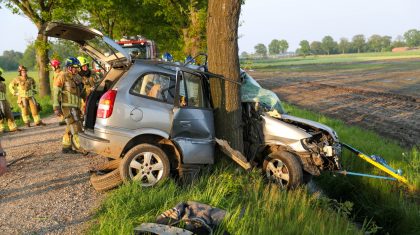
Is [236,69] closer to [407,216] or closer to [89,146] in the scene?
[89,146]

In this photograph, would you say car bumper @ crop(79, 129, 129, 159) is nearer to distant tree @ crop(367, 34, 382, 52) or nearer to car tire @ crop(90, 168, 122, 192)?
car tire @ crop(90, 168, 122, 192)

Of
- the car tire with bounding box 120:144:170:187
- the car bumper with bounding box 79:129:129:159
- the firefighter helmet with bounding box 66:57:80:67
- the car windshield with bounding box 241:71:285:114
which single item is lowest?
the car tire with bounding box 120:144:170:187

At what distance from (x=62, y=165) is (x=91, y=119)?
1.41 m

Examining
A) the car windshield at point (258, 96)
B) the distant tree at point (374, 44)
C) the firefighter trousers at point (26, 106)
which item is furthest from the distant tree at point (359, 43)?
the car windshield at point (258, 96)

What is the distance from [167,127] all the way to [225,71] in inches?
55.4

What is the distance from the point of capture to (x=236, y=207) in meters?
4.54

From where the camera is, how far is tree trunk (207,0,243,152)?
20.6 feet

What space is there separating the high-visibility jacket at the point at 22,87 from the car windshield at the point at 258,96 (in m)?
7.98

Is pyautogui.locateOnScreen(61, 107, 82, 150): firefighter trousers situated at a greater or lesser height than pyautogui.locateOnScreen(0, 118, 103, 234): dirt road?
greater

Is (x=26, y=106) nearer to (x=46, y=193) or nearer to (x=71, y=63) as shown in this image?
(x=71, y=63)

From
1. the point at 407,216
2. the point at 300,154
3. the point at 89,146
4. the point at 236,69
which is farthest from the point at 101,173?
the point at 407,216

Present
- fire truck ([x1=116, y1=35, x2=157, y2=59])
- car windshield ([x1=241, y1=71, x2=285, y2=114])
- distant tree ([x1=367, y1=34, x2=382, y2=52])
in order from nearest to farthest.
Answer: car windshield ([x1=241, y1=71, x2=285, y2=114]) < fire truck ([x1=116, y1=35, x2=157, y2=59]) < distant tree ([x1=367, y1=34, x2=382, y2=52])

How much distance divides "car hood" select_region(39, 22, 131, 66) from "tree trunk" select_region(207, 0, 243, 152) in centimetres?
141

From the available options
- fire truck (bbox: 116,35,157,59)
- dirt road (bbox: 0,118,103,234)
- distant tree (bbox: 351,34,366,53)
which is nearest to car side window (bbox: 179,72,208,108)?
dirt road (bbox: 0,118,103,234)
